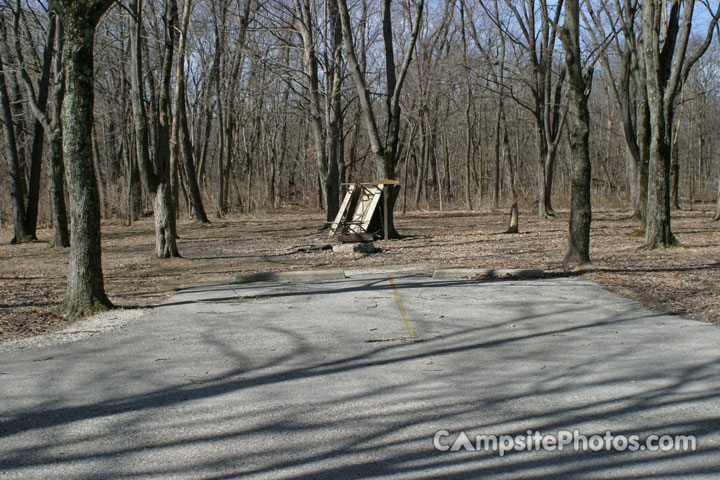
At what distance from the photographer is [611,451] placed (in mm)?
3721

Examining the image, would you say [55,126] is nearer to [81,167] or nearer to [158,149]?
[158,149]

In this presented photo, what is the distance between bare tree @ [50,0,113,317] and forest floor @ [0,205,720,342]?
47cm

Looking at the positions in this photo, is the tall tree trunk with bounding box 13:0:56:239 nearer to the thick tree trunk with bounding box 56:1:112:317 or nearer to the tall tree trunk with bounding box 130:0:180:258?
the tall tree trunk with bounding box 130:0:180:258

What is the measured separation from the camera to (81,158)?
27.9ft

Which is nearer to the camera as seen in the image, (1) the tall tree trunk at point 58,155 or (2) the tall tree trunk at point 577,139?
(2) the tall tree trunk at point 577,139

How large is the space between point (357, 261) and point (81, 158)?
7.45 meters

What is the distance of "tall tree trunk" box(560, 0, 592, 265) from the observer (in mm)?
12141

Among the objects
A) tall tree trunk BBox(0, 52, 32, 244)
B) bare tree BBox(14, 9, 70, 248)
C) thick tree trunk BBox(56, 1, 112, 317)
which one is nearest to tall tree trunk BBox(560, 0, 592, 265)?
thick tree trunk BBox(56, 1, 112, 317)

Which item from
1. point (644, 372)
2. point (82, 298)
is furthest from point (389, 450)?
point (82, 298)

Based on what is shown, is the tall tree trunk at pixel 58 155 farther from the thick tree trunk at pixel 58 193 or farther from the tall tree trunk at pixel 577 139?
the tall tree trunk at pixel 577 139

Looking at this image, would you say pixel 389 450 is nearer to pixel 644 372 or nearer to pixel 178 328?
pixel 644 372

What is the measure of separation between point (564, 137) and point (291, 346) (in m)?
56.8

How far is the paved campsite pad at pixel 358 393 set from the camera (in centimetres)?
363

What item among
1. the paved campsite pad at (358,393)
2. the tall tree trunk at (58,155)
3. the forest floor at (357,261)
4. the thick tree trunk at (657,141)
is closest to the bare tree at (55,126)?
the tall tree trunk at (58,155)
